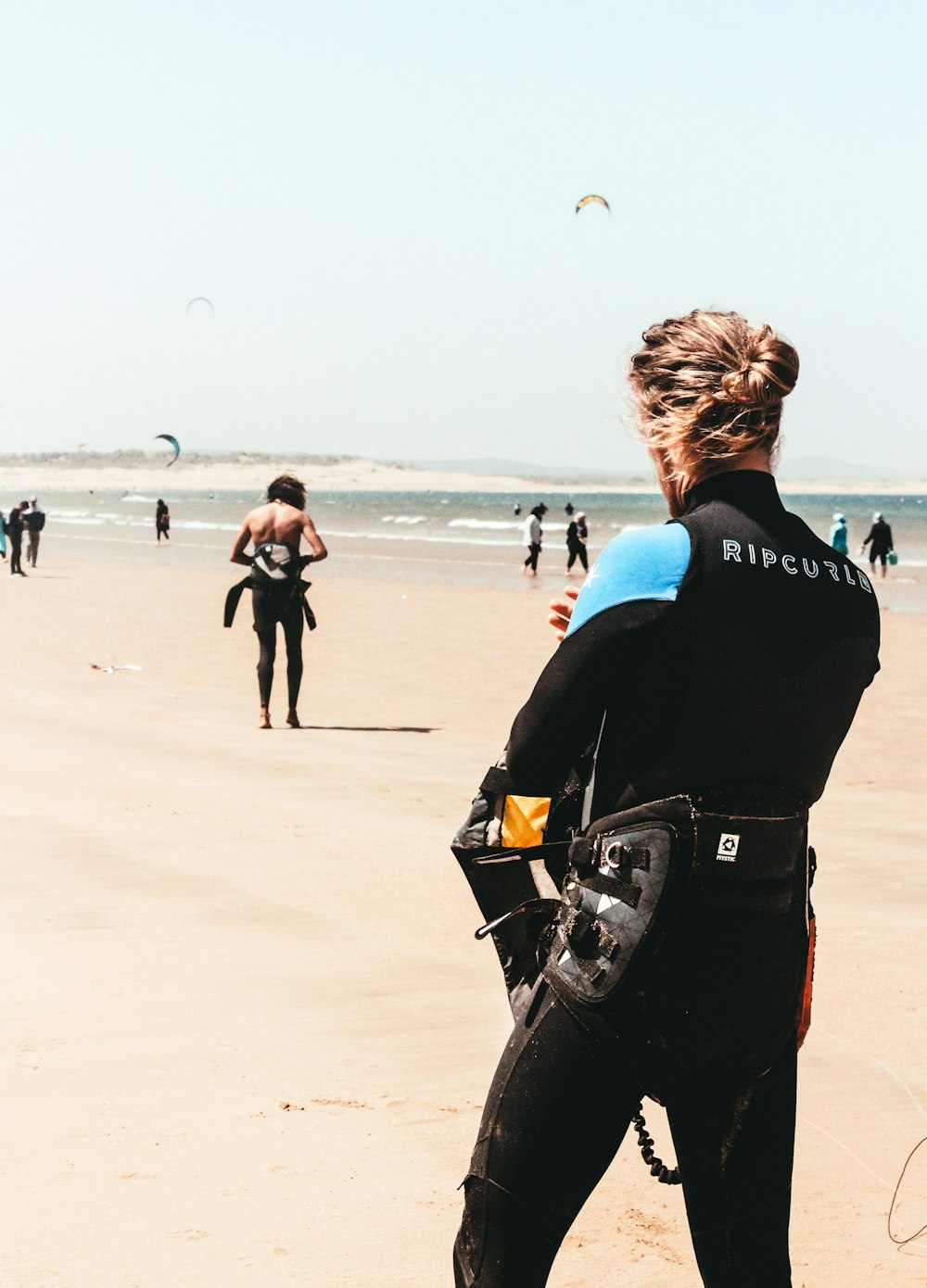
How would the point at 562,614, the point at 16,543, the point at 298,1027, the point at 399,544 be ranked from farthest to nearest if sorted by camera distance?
the point at 399,544
the point at 16,543
the point at 298,1027
the point at 562,614

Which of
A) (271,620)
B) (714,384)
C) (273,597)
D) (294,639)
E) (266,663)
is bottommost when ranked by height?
(266,663)

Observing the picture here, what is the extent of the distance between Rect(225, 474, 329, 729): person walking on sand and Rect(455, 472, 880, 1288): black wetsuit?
7.97m

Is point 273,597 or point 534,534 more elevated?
point 273,597

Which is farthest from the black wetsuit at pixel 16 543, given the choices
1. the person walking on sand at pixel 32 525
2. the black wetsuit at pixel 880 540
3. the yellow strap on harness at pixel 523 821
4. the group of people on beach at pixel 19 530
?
the yellow strap on harness at pixel 523 821

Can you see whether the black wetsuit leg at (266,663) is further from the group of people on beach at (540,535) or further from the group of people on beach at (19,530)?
the group of people on beach at (540,535)

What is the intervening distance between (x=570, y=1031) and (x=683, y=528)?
699 millimetres

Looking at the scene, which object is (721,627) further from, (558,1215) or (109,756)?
(109,756)

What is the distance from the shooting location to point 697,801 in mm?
1912

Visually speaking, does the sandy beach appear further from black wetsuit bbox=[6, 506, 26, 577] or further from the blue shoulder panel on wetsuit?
black wetsuit bbox=[6, 506, 26, 577]

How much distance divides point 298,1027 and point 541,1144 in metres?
2.47

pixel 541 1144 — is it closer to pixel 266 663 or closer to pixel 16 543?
pixel 266 663

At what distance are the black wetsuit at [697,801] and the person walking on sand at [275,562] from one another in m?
7.97

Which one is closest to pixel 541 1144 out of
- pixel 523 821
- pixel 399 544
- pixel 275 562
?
pixel 523 821

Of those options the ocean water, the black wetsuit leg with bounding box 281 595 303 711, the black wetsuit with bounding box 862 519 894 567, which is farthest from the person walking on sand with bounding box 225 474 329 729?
the black wetsuit with bounding box 862 519 894 567
